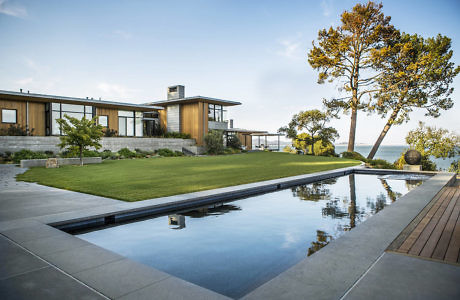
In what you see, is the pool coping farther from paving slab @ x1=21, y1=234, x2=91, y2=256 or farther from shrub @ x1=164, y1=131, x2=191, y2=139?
shrub @ x1=164, y1=131, x2=191, y2=139

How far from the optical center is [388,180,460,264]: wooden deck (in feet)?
10.2

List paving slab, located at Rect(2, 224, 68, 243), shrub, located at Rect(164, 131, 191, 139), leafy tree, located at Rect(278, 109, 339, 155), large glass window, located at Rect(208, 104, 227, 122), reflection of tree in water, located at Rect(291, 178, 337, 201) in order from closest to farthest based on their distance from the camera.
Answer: paving slab, located at Rect(2, 224, 68, 243) < reflection of tree in water, located at Rect(291, 178, 337, 201) < shrub, located at Rect(164, 131, 191, 139) < large glass window, located at Rect(208, 104, 227, 122) < leafy tree, located at Rect(278, 109, 339, 155)

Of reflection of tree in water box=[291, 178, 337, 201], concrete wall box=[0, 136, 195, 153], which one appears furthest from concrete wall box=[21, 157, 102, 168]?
reflection of tree in water box=[291, 178, 337, 201]

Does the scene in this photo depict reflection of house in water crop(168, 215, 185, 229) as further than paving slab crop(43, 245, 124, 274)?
Yes

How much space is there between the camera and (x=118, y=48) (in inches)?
835

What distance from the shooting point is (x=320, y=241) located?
4.34 meters

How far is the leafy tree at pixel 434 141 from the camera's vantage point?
2517cm

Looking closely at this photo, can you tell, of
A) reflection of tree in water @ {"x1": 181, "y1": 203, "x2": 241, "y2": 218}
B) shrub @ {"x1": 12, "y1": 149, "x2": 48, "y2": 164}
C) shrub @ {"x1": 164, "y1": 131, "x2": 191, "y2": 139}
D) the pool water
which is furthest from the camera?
shrub @ {"x1": 164, "y1": 131, "x2": 191, "y2": 139}

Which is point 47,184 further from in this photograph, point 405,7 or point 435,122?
point 435,122

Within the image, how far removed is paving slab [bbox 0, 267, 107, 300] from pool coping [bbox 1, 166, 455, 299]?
3.3 inches

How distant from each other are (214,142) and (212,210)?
63.5 feet

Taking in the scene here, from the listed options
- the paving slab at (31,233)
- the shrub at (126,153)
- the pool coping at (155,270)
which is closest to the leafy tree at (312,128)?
the shrub at (126,153)

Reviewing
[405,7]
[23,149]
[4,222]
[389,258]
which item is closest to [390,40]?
[405,7]

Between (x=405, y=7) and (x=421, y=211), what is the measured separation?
715 inches
